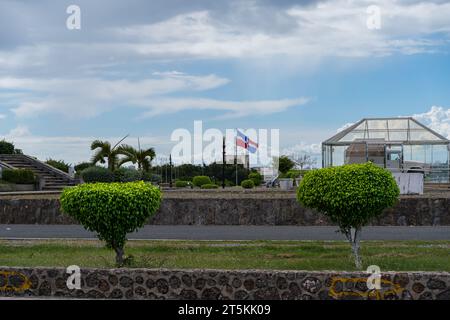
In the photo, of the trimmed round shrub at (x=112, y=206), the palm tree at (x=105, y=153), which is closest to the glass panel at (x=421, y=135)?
the palm tree at (x=105, y=153)

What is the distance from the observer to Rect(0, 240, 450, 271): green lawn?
41.9 ft

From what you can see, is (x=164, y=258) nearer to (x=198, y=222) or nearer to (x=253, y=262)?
(x=253, y=262)

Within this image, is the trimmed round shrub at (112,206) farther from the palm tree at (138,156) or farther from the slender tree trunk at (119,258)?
the palm tree at (138,156)

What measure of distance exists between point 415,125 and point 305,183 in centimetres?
2065

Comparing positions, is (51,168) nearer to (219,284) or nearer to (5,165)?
(5,165)

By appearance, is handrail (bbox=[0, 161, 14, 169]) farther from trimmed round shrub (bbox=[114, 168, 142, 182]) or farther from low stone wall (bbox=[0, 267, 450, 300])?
low stone wall (bbox=[0, 267, 450, 300])

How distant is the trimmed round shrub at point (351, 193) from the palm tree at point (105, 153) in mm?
27475

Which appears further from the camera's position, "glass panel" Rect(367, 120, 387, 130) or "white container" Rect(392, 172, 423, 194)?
"glass panel" Rect(367, 120, 387, 130)

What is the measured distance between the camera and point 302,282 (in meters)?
10.1

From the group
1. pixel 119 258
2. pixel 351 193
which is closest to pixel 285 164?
pixel 351 193

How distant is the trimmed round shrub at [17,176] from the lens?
36844mm

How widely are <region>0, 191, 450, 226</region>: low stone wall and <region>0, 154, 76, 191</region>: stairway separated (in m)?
16.5

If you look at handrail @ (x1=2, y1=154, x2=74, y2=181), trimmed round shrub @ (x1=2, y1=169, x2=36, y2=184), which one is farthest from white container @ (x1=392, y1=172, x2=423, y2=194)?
handrail @ (x1=2, y1=154, x2=74, y2=181)
